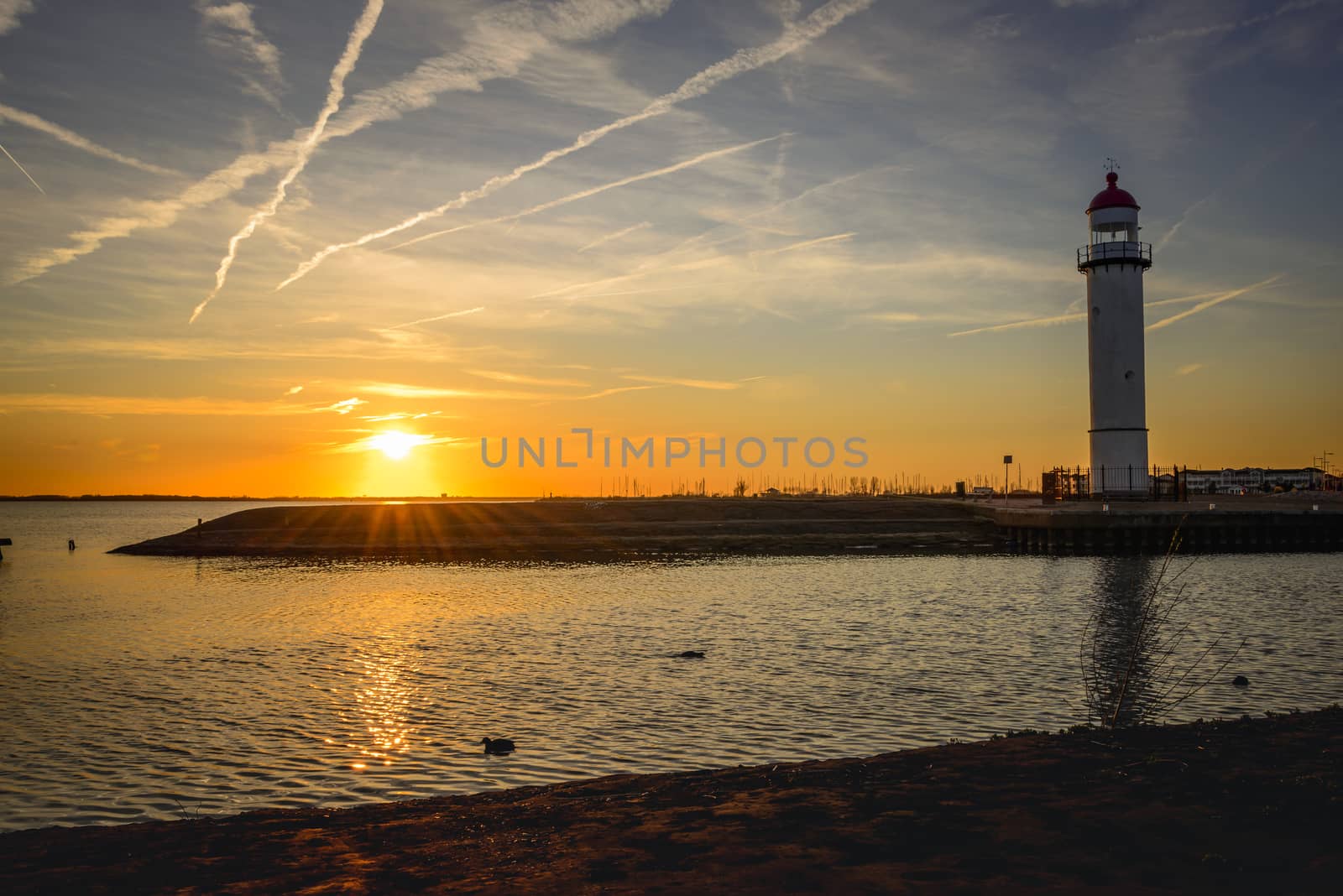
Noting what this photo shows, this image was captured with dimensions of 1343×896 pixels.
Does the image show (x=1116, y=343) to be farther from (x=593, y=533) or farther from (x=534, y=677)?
(x=534, y=677)

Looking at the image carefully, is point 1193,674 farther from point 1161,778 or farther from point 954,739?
point 1161,778

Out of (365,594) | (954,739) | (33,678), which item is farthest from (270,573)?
(954,739)

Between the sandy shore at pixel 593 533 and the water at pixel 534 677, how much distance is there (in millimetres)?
23812

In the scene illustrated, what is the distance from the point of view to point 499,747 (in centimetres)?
1655

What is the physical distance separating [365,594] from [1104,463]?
49864 mm

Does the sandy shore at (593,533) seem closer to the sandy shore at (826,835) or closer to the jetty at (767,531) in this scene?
the jetty at (767,531)

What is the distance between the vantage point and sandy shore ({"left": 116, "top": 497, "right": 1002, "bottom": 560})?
2874 inches

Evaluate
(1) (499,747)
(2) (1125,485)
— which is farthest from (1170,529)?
(1) (499,747)

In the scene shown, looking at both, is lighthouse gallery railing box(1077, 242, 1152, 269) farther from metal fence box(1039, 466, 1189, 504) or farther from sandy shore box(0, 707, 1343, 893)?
sandy shore box(0, 707, 1343, 893)

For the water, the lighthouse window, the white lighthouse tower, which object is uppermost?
the lighthouse window

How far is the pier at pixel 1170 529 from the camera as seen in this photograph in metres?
62.5

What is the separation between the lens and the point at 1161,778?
1138cm

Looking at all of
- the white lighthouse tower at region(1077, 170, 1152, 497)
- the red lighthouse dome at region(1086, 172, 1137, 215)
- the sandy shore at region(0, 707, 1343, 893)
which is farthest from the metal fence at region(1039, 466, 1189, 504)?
the sandy shore at region(0, 707, 1343, 893)

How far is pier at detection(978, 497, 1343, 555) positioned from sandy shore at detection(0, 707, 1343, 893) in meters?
52.8
